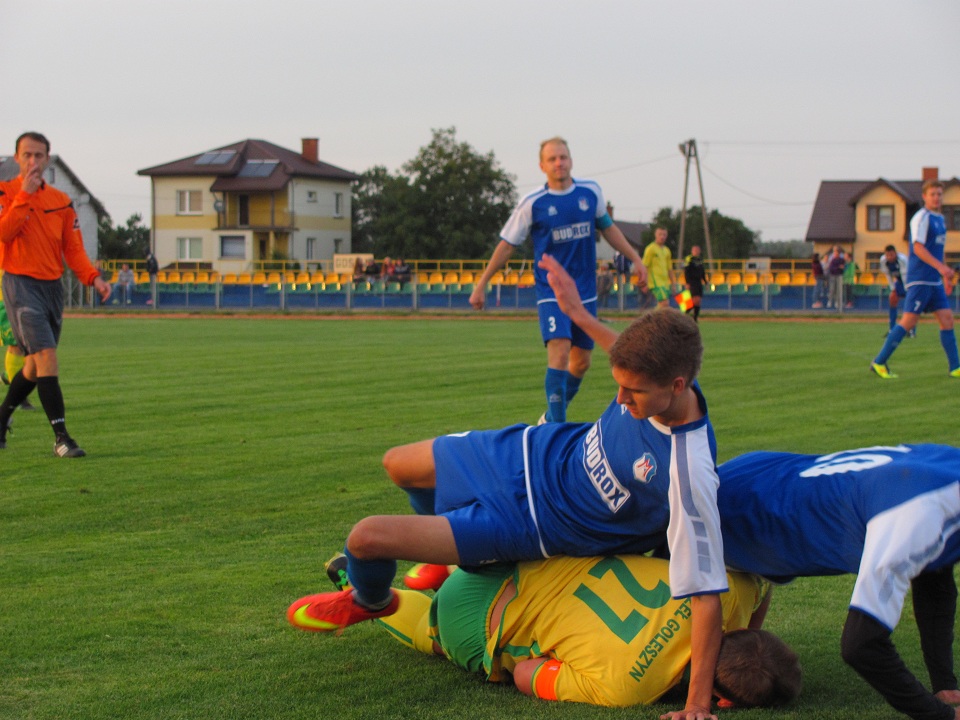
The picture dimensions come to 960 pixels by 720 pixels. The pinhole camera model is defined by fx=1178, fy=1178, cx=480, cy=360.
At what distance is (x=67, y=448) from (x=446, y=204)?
69989 mm

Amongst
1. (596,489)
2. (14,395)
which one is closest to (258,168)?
(14,395)

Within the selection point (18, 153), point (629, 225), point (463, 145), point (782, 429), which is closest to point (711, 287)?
point (782, 429)

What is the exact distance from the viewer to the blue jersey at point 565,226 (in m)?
9.38

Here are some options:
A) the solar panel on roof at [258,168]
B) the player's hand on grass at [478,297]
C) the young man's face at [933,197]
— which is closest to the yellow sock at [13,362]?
the player's hand on grass at [478,297]

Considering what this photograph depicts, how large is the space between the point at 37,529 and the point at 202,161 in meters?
73.0

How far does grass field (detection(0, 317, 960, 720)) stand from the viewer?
3902mm

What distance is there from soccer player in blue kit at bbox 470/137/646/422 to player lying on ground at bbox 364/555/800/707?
487 centimetres

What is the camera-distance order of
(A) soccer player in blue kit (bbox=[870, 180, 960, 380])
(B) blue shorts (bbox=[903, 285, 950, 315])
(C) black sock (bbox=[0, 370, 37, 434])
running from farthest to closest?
(B) blue shorts (bbox=[903, 285, 950, 315]) → (A) soccer player in blue kit (bbox=[870, 180, 960, 380]) → (C) black sock (bbox=[0, 370, 37, 434])

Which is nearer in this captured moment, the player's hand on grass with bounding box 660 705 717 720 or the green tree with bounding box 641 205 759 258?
the player's hand on grass with bounding box 660 705 717 720

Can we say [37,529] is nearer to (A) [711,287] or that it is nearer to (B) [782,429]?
(B) [782,429]

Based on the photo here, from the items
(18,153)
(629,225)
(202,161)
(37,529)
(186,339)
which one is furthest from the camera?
(629,225)

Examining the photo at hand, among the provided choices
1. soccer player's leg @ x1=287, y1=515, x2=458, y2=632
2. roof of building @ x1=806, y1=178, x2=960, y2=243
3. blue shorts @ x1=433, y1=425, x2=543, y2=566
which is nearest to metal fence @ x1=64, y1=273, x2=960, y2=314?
blue shorts @ x1=433, y1=425, x2=543, y2=566

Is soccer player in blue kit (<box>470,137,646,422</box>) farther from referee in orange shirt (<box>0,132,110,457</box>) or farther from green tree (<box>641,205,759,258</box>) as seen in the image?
green tree (<box>641,205,759,258</box>)

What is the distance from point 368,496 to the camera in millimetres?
7008
